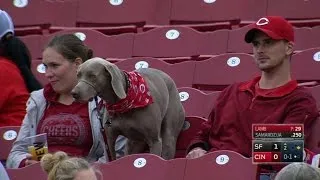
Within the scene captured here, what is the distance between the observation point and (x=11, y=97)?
229 inches

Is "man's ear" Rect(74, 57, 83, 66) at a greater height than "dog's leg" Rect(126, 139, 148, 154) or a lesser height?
greater

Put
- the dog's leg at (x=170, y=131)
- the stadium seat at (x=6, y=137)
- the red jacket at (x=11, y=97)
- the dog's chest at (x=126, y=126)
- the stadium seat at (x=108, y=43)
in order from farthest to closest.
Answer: the stadium seat at (x=108, y=43), the red jacket at (x=11, y=97), the stadium seat at (x=6, y=137), the dog's leg at (x=170, y=131), the dog's chest at (x=126, y=126)

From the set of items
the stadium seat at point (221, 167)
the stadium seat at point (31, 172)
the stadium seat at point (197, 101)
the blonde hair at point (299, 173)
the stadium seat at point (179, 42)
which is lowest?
the blonde hair at point (299, 173)

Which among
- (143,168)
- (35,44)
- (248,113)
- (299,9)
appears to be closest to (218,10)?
(299,9)

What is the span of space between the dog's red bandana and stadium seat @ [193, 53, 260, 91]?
48.6 inches

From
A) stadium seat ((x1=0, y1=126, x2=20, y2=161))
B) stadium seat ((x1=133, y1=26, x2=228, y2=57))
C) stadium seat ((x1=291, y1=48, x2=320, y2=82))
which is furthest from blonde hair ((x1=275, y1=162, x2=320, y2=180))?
stadium seat ((x1=133, y1=26, x2=228, y2=57))

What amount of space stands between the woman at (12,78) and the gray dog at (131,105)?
82 cm

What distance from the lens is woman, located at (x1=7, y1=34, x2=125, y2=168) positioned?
517 centimetres

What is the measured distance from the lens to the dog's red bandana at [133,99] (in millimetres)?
5047

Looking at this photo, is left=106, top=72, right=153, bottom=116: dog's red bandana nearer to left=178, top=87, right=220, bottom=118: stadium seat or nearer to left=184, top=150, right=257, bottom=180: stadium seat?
left=184, top=150, right=257, bottom=180: stadium seat

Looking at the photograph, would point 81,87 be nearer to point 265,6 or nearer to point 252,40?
point 252,40

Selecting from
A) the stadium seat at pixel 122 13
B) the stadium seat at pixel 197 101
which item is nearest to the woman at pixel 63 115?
the stadium seat at pixel 197 101

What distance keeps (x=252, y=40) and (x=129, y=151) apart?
0.78 m

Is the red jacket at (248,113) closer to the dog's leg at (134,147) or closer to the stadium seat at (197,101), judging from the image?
the dog's leg at (134,147)
